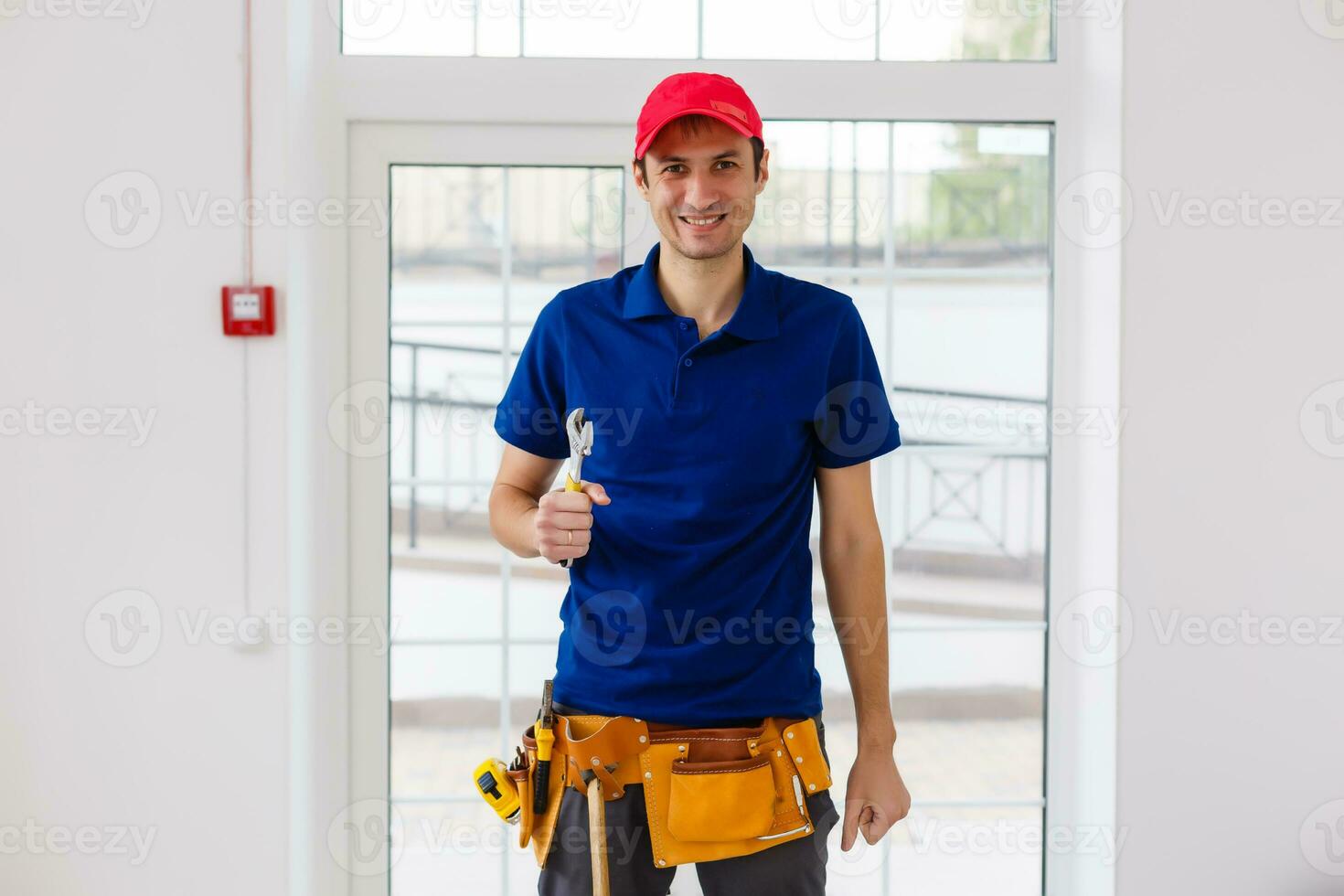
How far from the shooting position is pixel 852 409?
153 centimetres

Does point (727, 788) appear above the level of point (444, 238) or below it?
below

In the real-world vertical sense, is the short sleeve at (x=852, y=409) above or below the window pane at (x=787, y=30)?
below

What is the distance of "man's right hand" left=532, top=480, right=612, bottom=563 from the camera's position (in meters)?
1.39

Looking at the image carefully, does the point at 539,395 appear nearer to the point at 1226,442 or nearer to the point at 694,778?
the point at 694,778

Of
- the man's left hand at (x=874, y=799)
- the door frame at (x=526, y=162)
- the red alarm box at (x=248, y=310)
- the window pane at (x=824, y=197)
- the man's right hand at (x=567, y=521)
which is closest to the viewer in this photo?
the man's right hand at (x=567, y=521)

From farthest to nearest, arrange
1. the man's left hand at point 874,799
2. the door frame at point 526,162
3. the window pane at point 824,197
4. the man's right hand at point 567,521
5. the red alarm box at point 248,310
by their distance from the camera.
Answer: the window pane at point 824,197, the door frame at point 526,162, the red alarm box at point 248,310, the man's left hand at point 874,799, the man's right hand at point 567,521

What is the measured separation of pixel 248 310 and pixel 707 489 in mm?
1052

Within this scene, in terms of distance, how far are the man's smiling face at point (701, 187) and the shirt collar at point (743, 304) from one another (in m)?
0.07

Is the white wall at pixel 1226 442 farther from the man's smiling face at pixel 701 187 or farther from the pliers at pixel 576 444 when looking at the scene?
the pliers at pixel 576 444

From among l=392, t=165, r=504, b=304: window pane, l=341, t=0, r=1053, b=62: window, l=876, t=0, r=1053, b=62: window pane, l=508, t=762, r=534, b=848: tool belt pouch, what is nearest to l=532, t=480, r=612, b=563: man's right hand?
l=508, t=762, r=534, b=848: tool belt pouch

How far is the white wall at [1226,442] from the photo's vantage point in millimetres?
2086

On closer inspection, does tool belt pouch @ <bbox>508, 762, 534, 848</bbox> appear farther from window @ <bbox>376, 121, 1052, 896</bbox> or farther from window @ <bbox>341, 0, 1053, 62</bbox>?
window @ <bbox>341, 0, 1053, 62</bbox>

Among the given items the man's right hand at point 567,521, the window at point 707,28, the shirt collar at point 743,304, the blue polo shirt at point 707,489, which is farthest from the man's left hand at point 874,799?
the window at point 707,28

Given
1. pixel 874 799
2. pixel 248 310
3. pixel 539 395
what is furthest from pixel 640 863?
pixel 248 310
